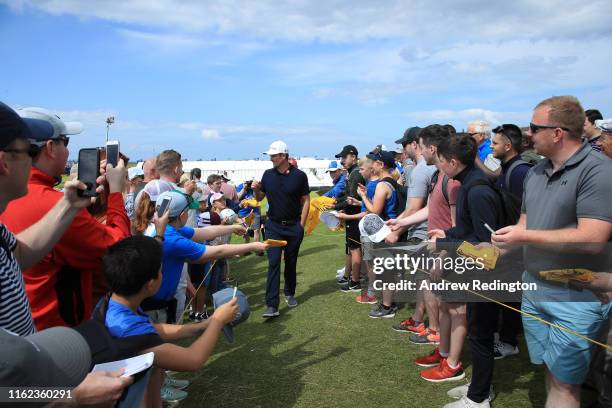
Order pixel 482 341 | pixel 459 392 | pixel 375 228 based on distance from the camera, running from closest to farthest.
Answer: pixel 482 341
pixel 459 392
pixel 375 228

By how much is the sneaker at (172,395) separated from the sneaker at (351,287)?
12.8 feet

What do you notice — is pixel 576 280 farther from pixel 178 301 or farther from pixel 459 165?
pixel 178 301

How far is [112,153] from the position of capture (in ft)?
8.95

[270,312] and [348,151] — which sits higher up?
[348,151]

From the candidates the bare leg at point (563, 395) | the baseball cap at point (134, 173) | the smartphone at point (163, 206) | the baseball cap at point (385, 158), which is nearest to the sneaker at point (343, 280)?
the baseball cap at point (385, 158)

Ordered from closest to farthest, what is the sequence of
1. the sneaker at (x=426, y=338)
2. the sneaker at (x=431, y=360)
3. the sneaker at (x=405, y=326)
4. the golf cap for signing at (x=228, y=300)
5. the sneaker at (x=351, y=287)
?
the golf cap for signing at (x=228, y=300) < the sneaker at (x=431, y=360) < the sneaker at (x=426, y=338) < the sneaker at (x=405, y=326) < the sneaker at (x=351, y=287)

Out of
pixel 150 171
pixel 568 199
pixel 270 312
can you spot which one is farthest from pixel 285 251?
pixel 568 199

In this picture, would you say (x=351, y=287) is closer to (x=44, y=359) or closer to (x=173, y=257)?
(x=173, y=257)

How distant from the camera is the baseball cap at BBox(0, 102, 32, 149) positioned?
1.45 metres

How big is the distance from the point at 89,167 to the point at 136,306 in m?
0.80

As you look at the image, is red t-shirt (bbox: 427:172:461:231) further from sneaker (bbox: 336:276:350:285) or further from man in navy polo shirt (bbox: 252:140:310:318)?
sneaker (bbox: 336:276:350:285)

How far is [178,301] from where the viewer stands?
3.62 meters

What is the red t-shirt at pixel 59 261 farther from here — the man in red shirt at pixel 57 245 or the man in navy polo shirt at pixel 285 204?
the man in navy polo shirt at pixel 285 204

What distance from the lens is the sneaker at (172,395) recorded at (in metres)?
3.86
